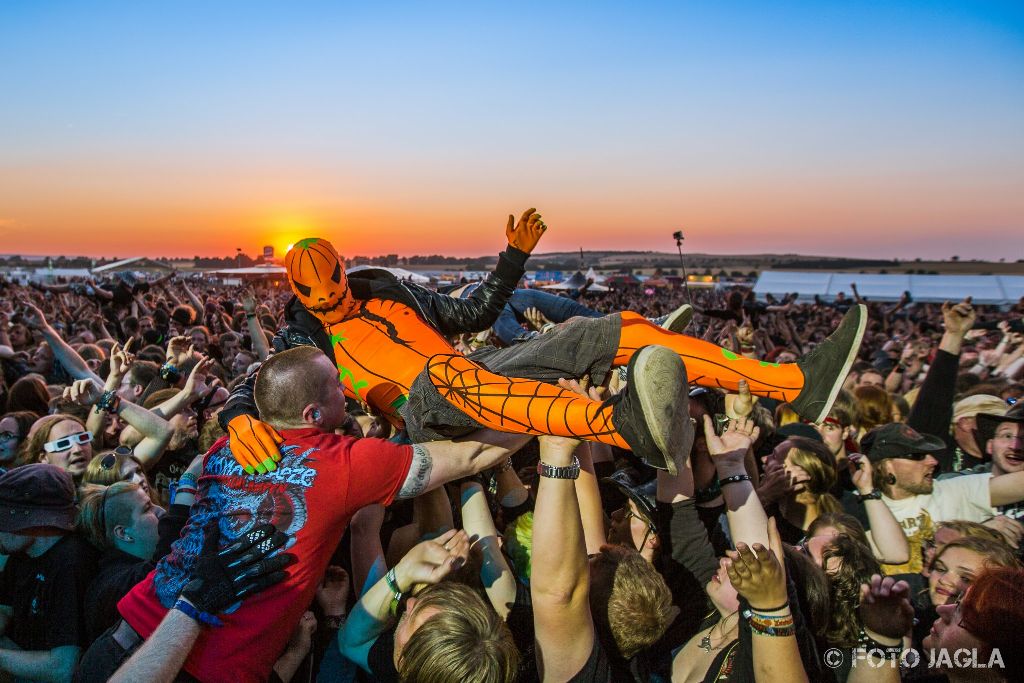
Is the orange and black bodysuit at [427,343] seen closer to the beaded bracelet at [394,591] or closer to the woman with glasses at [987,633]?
the beaded bracelet at [394,591]

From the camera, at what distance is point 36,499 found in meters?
2.41

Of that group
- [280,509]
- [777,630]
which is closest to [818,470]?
[777,630]

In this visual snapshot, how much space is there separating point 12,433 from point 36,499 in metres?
2.15

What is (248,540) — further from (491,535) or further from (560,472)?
(560,472)

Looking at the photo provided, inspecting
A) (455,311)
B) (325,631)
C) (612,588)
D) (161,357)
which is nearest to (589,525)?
(612,588)

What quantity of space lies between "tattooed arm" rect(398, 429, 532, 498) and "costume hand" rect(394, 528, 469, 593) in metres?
0.23

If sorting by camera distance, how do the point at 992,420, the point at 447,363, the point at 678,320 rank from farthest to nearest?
the point at 992,420 → the point at 678,320 → the point at 447,363

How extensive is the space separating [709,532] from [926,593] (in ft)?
3.54

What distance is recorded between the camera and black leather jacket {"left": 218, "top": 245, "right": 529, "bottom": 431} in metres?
3.28

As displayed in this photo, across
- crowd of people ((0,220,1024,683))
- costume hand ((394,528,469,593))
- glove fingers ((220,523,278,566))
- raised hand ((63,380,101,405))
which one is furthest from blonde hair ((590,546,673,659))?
raised hand ((63,380,101,405))

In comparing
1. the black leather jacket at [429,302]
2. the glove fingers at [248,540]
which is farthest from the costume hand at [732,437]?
the glove fingers at [248,540]

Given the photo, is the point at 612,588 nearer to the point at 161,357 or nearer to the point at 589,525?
the point at 589,525

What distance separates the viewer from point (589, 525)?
2.61m

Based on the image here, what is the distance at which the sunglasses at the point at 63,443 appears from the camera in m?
3.31
